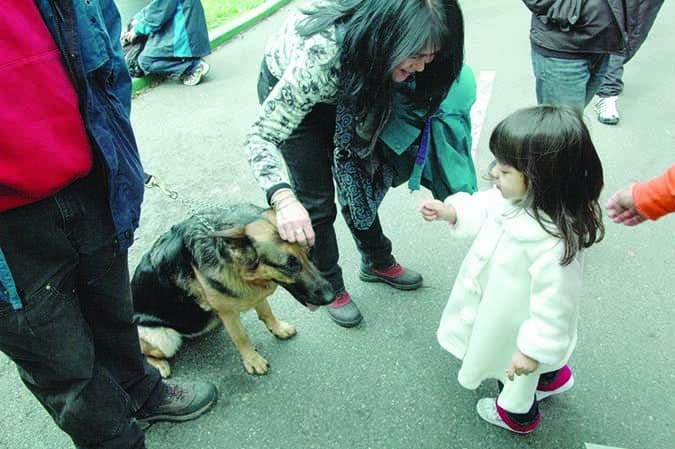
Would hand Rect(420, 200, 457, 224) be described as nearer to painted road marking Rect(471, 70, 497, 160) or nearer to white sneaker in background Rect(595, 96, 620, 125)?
painted road marking Rect(471, 70, 497, 160)

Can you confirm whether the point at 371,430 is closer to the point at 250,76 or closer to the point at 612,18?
the point at 612,18

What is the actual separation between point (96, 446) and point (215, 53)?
5.99 meters

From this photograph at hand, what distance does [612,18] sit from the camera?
2.46 metres

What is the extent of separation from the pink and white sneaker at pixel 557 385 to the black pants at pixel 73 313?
1.69 m

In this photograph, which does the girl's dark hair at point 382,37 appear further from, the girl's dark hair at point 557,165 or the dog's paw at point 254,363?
the dog's paw at point 254,363

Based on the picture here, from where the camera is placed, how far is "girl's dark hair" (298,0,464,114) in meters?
1.54

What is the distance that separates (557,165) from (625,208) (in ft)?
1.56

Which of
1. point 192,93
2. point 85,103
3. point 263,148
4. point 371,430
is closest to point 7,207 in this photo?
point 85,103

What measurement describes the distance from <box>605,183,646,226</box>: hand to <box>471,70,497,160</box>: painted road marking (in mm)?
2443

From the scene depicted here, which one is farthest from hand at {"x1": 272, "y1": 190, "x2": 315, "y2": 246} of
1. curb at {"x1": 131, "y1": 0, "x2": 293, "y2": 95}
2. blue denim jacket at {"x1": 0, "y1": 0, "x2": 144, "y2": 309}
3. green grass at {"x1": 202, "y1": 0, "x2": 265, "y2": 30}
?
green grass at {"x1": 202, "y1": 0, "x2": 265, "y2": 30}

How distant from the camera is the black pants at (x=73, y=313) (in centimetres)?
135

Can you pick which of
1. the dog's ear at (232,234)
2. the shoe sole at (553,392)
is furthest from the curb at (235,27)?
the shoe sole at (553,392)

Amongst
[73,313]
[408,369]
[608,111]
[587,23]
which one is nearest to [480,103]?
[608,111]

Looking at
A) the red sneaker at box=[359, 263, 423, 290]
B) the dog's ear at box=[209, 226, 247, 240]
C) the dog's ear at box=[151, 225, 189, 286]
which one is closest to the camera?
the dog's ear at box=[209, 226, 247, 240]
